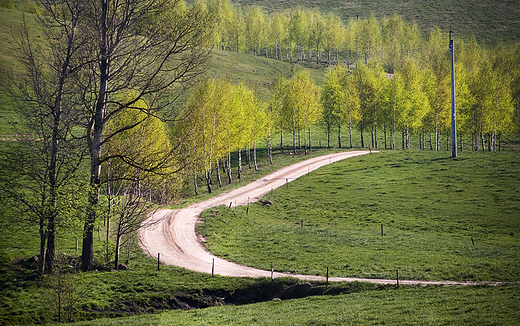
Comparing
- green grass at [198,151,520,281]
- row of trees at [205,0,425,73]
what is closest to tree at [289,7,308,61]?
row of trees at [205,0,425,73]

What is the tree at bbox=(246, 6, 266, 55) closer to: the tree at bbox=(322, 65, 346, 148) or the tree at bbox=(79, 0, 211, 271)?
the tree at bbox=(322, 65, 346, 148)

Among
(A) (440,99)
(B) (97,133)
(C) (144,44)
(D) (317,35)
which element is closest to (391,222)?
(B) (97,133)

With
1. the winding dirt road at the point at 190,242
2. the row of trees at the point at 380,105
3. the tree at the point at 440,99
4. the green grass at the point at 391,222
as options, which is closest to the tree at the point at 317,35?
the row of trees at the point at 380,105

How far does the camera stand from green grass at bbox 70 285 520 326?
15.2m

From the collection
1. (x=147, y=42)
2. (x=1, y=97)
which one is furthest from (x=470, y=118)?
(x=1, y=97)

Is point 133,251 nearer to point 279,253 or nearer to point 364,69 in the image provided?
point 279,253

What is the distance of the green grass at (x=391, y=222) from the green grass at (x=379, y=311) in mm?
4462

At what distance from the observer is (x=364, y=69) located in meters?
79.5

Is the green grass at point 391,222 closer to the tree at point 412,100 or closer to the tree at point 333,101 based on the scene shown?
the tree at point 412,100

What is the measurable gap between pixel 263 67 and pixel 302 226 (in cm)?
9509

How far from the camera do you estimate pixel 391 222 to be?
39250 millimetres

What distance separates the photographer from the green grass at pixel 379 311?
599 inches

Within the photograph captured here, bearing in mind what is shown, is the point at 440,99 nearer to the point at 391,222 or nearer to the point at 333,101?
the point at 333,101

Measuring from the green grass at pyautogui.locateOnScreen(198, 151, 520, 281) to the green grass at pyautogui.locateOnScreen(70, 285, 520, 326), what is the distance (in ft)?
14.6
